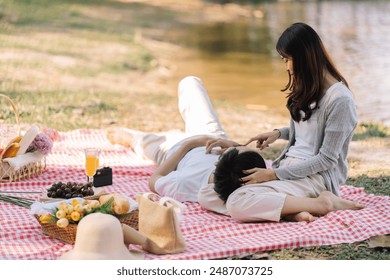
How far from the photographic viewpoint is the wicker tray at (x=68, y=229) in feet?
12.2

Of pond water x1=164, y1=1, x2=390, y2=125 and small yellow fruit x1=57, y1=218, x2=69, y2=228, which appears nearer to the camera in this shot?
small yellow fruit x1=57, y1=218, x2=69, y2=228

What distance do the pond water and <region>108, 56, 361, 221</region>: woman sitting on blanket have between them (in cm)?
293

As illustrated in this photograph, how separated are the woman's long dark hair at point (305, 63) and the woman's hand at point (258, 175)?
0.34 metres

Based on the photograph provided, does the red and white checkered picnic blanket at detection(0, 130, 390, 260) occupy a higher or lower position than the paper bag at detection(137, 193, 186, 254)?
lower

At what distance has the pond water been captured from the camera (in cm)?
920

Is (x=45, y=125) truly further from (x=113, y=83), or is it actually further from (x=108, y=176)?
(x=113, y=83)

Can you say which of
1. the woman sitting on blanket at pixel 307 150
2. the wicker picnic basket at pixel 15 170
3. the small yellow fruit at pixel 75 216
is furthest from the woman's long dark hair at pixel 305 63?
the wicker picnic basket at pixel 15 170

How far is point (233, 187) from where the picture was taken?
420cm

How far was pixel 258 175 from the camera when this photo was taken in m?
4.19

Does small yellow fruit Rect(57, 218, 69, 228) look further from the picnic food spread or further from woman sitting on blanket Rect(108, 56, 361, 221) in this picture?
woman sitting on blanket Rect(108, 56, 361, 221)

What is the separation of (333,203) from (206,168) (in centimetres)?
73

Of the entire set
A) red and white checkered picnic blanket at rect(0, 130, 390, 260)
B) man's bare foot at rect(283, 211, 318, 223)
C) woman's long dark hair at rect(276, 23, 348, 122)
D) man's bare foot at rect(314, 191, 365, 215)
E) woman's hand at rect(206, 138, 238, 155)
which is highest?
woman's long dark hair at rect(276, 23, 348, 122)

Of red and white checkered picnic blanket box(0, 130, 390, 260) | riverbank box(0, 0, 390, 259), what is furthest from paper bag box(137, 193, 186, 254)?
riverbank box(0, 0, 390, 259)

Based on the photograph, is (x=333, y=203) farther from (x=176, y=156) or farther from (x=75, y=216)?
(x=75, y=216)
